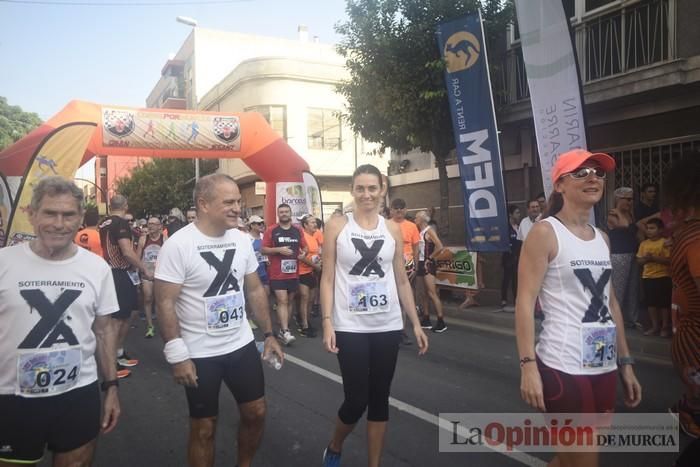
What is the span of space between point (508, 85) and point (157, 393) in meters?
10.1

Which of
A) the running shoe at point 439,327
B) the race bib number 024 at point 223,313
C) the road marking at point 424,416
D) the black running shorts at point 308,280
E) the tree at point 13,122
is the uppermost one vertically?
the tree at point 13,122

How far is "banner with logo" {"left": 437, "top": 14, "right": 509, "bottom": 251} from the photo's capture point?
364 inches

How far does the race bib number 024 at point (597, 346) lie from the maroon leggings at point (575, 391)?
0.06 meters

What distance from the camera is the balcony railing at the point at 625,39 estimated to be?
938cm

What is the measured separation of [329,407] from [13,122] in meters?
45.6

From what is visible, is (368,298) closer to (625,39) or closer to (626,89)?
(626,89)

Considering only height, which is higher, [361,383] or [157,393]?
[361,383]

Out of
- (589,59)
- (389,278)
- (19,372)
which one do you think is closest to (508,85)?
(589,59)

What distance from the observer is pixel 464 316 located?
32.3 feet

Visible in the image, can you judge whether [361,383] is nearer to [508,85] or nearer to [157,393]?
[157,393]

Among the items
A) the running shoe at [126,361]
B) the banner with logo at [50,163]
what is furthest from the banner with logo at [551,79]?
the banner with logo at [50,163]

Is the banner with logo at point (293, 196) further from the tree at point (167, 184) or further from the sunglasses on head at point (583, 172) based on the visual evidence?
the tree at point (167, 184)

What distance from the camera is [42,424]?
2.28m

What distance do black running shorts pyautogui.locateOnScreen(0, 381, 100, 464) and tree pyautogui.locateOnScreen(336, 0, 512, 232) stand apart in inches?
372
